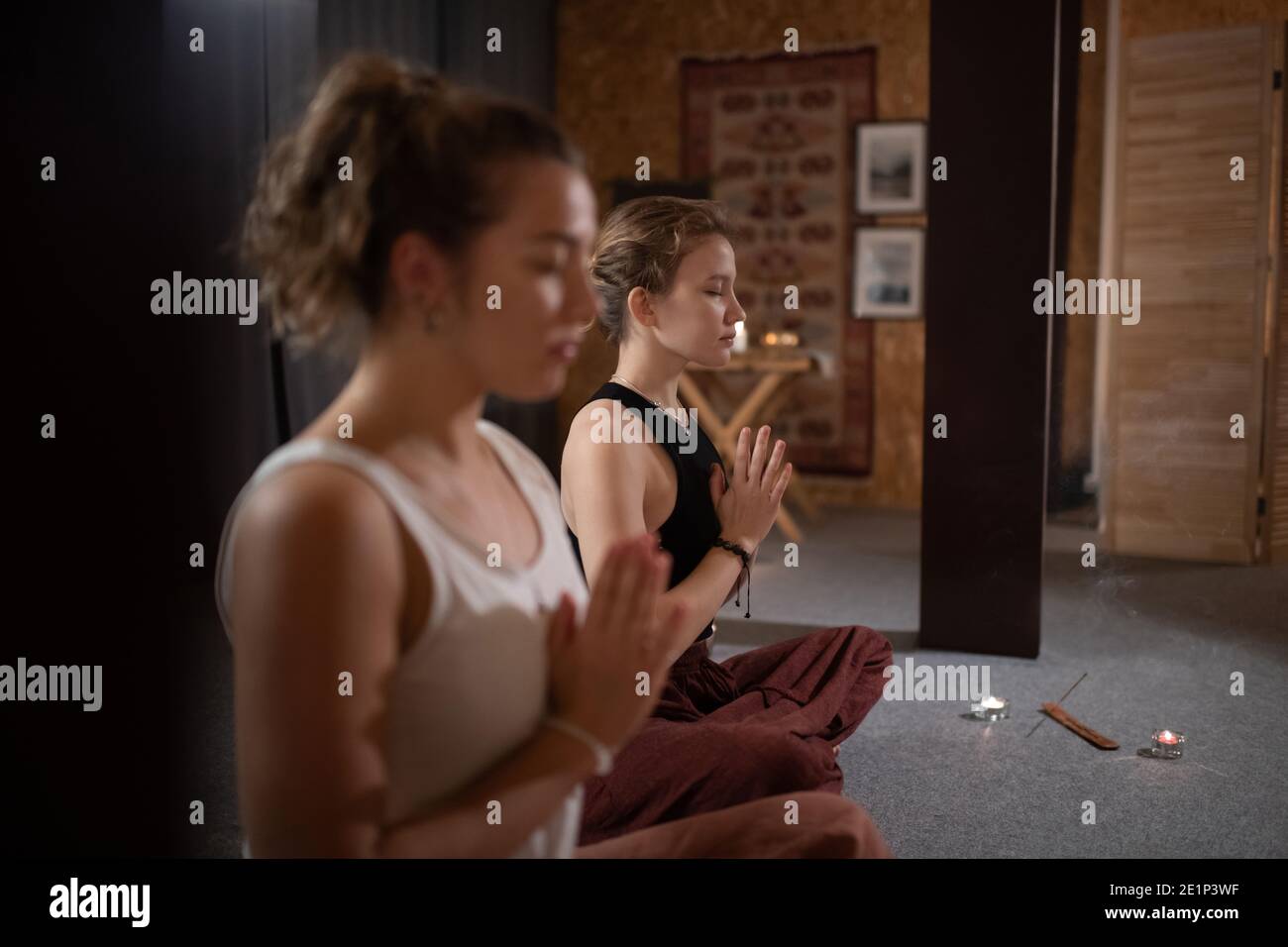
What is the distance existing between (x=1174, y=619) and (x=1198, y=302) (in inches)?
32.7

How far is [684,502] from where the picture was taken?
158 cm

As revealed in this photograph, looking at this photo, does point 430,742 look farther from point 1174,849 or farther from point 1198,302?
point 1198,302

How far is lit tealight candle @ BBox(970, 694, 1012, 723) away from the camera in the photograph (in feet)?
9.21

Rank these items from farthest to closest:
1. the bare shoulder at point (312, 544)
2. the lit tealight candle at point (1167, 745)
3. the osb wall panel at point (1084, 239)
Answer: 1. the osb wall panel at point (1084, 239)
2. the lit tealight candle at point (1167, 745)
3. the bare shoulder at point (312, 544)

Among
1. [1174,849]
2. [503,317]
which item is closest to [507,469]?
[503,317]

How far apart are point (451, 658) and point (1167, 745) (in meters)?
2.28

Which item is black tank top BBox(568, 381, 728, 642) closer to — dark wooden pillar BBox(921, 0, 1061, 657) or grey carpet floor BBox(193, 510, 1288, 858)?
grey carpet floor BBox(193, 510, 1288, 858)

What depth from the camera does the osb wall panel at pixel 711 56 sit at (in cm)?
560

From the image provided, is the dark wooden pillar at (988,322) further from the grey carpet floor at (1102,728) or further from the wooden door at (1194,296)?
the wooden door at (1194,296)

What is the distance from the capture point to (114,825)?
4.34 feet

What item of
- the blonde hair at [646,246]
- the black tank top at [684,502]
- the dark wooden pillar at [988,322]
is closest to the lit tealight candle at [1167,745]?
the dark wooden pillar at [988,322]

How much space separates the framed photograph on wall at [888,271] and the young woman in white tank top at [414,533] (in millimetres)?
5154

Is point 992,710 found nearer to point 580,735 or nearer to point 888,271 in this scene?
point 580,735

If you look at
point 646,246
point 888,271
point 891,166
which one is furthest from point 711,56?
point 646,246
